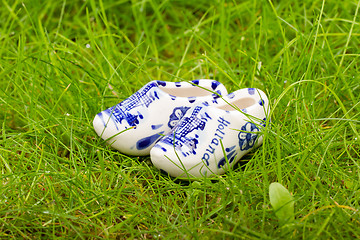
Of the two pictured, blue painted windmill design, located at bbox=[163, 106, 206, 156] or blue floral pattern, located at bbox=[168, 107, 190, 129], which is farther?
blue floral pattern, located at bbox=[168, 107, 190, 129]

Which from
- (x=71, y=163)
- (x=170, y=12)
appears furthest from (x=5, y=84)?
(x=170, y=12)

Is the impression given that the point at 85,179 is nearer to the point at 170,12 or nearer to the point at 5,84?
the point at 5,84

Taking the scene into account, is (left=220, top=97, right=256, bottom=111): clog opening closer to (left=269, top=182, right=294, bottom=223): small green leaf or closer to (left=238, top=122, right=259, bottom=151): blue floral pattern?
(left=238, top=122, right=259, bottom=151): blue floral pattern

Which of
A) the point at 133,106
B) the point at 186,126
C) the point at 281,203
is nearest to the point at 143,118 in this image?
the point at 133,106

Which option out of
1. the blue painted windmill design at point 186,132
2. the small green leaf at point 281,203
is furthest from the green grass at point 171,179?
the blue painted windmill design at point 186,132

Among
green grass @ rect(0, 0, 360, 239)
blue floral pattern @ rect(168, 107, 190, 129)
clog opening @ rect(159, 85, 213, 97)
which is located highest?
clog opening @ rect(159, 85, 213, 97)

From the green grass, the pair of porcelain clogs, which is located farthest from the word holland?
the green grass

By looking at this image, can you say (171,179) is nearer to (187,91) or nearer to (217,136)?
(217,136)
